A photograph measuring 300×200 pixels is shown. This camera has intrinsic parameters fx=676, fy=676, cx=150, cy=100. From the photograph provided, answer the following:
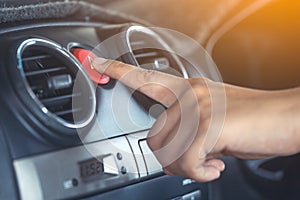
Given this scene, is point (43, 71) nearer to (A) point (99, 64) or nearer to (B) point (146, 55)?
(A) point (99, 64)

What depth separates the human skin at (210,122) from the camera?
71 cm

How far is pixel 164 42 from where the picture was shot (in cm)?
104

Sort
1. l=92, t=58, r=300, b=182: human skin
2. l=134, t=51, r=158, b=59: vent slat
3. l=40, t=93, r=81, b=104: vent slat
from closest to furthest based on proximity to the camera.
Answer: l=92, t=58, r=300, b=182: human skin
l=40, t=93, r=81, b=104: vent slat
l=134, t=51, r=158, b=59: vent slat

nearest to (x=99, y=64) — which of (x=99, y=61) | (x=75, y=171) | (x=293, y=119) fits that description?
(x=99, y=61)

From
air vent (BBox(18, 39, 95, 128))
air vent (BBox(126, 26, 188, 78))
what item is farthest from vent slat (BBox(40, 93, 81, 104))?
air vent (BBox(126, 26, 188, 78))

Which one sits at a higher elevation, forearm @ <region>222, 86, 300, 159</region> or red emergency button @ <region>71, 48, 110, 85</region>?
red emergency button @ <region>71, 48, 110, 85</region>

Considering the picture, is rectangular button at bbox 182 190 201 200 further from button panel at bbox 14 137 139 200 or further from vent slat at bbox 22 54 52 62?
vent slat at bbox 22 54 52 62

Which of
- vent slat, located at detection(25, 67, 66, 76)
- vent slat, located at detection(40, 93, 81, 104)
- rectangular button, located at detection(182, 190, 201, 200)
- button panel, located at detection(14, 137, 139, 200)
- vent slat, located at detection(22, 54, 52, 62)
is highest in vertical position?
vent slat, located at detection(22, 54, 52, 62)

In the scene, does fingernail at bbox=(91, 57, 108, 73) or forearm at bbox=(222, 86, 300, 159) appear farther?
fingernail at bbox=(91, 57, 108, 73)

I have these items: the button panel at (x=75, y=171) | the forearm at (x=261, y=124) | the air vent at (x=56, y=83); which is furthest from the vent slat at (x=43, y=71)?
the forearm at (x=261, y=124)

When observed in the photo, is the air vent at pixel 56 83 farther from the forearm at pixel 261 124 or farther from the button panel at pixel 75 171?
the forearm at pixel 261 124

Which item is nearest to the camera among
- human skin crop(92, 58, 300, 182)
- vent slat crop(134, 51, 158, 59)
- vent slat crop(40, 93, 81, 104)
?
human skin crop(92, 58, 300, 182)

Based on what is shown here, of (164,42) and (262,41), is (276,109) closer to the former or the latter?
(164,42)

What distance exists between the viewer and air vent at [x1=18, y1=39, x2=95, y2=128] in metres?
0.83
